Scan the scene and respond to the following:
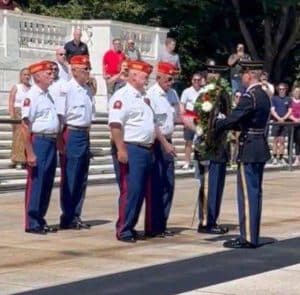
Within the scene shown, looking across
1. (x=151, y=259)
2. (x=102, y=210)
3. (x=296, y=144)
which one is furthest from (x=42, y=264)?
(x=296, y=144)

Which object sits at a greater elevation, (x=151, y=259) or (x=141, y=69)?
(x=141, y=69)

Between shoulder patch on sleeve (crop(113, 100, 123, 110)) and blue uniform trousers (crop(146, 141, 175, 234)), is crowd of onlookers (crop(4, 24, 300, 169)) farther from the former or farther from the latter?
shoulder patch on sleeve (crop(113, 100, 123, 110))

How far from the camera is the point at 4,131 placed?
22641 mm

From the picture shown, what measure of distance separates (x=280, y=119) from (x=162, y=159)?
13221 mm

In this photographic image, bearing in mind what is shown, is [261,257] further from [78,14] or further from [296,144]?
[78,14]

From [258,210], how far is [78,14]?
82.6 feet

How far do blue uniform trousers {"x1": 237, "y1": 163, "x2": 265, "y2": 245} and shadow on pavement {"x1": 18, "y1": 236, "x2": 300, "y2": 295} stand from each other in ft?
0.81

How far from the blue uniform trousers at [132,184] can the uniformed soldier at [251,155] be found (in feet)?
3.03

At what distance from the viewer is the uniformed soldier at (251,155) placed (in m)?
12.7

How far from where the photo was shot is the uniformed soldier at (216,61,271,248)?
12.7 meters

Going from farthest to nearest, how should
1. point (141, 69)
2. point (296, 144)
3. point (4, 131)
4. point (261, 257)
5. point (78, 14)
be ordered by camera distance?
1. point (78, 14)
2. point (296, 144)
3. point (4, 131)
4. point (141, 69)
5. point (261, 257)

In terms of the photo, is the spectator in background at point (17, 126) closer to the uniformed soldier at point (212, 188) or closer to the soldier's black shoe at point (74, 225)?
the soldier's black shoe at point (74, 225)

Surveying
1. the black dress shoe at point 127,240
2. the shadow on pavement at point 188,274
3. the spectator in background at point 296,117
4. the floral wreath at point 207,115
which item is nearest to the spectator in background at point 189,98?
the spectator in background at point 296,117

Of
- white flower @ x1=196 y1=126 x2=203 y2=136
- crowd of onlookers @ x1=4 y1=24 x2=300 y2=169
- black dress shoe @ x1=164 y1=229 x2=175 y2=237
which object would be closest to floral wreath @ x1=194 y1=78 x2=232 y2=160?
white flower @ x1=196 y1=126 x2=203 y2=136
